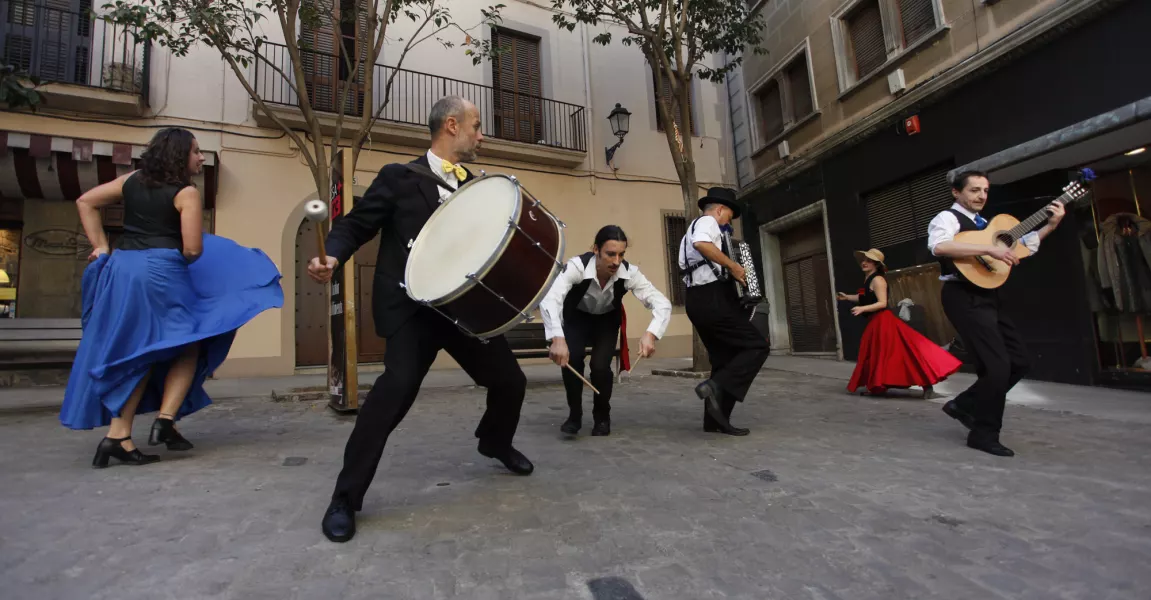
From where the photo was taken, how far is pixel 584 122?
13297 millimetres

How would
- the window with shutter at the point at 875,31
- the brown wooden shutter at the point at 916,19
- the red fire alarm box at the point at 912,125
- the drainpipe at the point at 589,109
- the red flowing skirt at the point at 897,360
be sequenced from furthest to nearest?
the drainpipe at the point at 589,109 < the window with shutter at the point at 875,31 < the brown wooden shutter at the point at 916,19 < the red fire alarm box at the point at 912,125 < the red flowing skirt at the point at 897,360

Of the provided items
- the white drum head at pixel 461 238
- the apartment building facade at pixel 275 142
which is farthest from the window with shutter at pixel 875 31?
the white drum head at pixel 461 238

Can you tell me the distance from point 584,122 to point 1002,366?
11100mm

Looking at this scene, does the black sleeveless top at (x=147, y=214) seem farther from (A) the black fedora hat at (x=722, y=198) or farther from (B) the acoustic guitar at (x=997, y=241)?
(B) the acoustic guitar at (x=997, y=241)

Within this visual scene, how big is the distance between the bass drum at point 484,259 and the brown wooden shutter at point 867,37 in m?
9.70

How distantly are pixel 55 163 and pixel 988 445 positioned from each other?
12061mm

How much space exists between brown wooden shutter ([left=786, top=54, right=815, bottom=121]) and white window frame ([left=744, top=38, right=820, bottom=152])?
52mm

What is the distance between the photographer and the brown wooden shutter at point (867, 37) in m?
9.99

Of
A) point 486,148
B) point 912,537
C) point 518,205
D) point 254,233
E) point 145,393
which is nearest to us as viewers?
point 912,537

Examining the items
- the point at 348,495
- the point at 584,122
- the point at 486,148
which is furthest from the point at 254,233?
the point at 348,495

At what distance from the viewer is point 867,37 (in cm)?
1026

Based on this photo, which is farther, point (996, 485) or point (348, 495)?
point (996, 485)

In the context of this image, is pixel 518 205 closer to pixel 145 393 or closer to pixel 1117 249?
pixel 145 393

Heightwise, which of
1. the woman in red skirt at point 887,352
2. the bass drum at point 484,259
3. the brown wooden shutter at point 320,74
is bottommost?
the woman in red skirt at point 887,352
